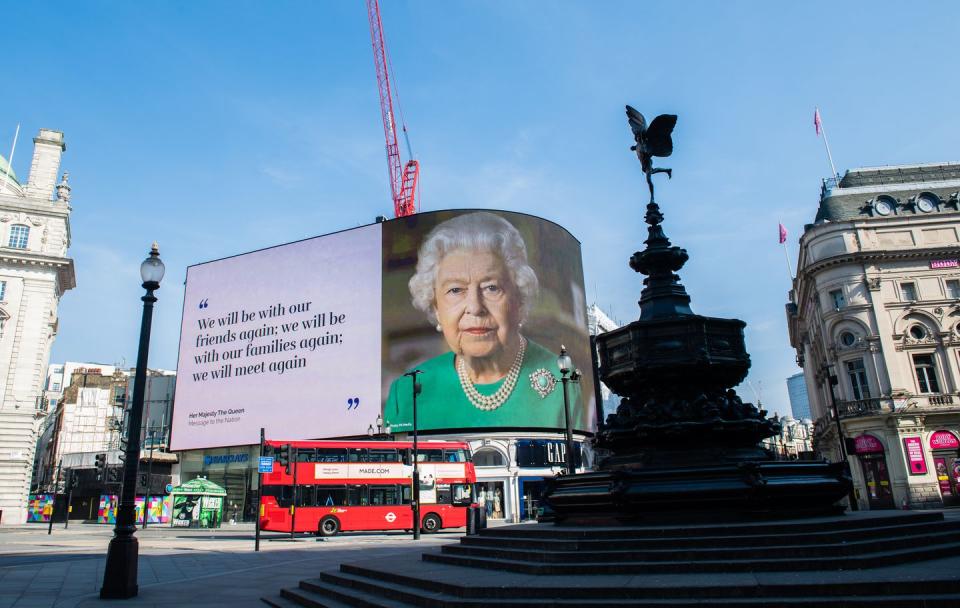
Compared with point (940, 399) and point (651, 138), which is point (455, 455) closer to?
point (651, 138)

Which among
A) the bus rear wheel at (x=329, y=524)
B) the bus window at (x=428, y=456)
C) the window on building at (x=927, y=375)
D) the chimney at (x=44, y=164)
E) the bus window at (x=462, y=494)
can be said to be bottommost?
the bus rear wheel at (x=329, y=524)

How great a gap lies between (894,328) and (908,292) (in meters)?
2.68

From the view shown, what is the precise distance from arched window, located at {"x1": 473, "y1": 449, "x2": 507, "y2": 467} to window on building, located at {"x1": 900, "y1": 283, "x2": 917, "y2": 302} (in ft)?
94.9

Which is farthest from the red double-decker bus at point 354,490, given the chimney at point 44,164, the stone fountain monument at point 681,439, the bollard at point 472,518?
the chimney at point 44,164

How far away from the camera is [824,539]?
7.48 metres

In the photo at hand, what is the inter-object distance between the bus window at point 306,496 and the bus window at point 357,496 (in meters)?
1.49

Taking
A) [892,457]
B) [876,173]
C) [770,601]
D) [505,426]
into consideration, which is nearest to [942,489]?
[892,457]

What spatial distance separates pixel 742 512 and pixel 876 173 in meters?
47.7

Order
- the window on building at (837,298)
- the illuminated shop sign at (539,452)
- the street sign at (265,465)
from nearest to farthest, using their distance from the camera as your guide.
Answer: the street sign at (265,465), the window on building at (837,298), the illuminated shop sign at (539,452)

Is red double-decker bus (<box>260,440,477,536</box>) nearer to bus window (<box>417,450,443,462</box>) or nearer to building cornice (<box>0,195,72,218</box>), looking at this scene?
bus window (<box>417,450,443,462</box>)

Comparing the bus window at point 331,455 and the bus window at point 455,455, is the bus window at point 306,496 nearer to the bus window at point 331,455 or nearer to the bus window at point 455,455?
the bus window at point 331,455

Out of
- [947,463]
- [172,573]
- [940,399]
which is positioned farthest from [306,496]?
[940,399]

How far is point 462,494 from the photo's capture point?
32156mm

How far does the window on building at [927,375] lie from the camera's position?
131 feet
